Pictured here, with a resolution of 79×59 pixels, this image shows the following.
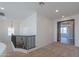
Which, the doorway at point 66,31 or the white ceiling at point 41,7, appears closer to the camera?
the white ceiling at point 41,7

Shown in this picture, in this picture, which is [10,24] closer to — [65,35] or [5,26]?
[5,26]

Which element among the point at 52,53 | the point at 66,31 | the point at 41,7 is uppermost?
the point at 41,7

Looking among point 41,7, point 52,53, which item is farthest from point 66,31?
point 41,7

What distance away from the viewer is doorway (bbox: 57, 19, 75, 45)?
7.14 meters

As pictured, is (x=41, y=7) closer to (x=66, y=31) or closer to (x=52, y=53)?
(x=52, y=53)

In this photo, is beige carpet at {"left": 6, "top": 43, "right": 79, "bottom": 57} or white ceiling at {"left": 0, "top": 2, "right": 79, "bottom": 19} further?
beige carpet at {"left": 6, "top": 43, "right": 79, "bottom": 57}

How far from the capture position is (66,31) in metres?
7.67

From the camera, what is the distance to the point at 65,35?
775 cm

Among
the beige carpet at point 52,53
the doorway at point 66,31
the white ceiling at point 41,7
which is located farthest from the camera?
the doorway at point 66,31

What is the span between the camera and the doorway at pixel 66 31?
7139mm

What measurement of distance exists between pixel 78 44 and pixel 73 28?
1125 millimetres

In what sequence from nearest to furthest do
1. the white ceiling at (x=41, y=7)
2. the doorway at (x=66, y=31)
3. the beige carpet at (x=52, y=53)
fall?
1. the white ceiling at (x=41, y=7)
2. the beige carpet at (x=52, y=53)
3. the doorway at (x=66, y=31)

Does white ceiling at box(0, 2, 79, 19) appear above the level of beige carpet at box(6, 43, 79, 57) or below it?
above

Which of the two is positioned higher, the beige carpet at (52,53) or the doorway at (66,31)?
the doorway at (66,31)
